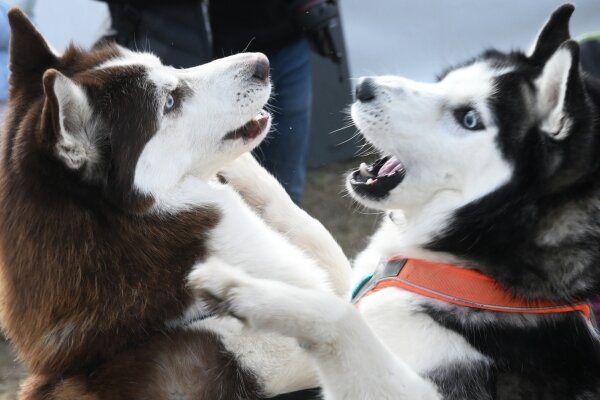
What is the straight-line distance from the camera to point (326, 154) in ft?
26.7

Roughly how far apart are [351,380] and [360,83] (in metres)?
1.08

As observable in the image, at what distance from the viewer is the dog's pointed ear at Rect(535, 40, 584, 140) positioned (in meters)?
2.02

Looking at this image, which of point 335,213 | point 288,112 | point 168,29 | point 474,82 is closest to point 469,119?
point 474,82

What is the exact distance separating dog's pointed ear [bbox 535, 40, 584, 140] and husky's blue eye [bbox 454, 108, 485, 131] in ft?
0.62

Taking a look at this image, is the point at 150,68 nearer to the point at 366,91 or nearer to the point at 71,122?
the point at 71,122

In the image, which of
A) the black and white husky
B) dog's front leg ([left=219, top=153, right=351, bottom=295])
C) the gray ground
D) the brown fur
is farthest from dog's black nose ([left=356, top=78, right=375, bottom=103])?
the gray ground

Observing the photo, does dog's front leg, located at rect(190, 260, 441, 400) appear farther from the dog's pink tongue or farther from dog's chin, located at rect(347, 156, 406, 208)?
the dog's pink tongue

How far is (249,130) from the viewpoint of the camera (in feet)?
8.20

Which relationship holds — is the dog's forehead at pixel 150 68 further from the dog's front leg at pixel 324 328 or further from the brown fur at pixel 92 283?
the dog's front leg at pixel 324 328

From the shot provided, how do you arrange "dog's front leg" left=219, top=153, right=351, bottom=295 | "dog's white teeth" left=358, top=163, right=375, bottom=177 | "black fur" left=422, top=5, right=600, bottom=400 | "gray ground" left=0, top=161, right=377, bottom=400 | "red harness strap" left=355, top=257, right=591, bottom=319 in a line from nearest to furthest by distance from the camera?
"black fur" left=422, top=5, right=600, bottom=400, "red harness strap" left=355, top=257, right=591, bottom=319, "dog's white teeth" left=358, top=163, right=375, bottom=177, "dog's front leg" left=219, top=153, right=351, bottom=295, "gray ground" left=0, top=161, right=377, bottom=400

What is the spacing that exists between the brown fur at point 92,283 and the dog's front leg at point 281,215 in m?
0.55

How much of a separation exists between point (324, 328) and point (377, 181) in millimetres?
733

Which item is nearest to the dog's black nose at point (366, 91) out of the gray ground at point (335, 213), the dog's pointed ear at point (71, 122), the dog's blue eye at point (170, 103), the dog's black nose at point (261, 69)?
the dog's black nose at point (261, 69)

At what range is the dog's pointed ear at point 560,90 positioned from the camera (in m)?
2.02
